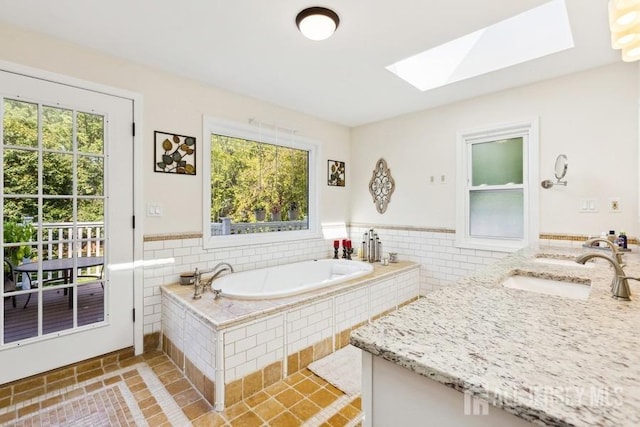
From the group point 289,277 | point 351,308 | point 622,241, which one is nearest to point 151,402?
point 351,308

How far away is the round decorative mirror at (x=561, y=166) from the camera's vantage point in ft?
8.78

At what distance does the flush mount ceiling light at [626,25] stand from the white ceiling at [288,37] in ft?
1.54

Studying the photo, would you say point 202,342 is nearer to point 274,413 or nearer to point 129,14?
point 274,413

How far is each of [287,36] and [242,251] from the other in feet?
7.06

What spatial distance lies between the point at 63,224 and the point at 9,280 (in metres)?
0.48

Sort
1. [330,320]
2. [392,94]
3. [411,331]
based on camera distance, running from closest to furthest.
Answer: [411,331] → [330,320] → [392,94]

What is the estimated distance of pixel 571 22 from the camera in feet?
6.50

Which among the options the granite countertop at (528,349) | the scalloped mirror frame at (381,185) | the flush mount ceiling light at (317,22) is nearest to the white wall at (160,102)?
the flush mount ceiling light at (317,22)

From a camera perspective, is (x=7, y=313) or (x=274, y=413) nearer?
(x=274, y=413)

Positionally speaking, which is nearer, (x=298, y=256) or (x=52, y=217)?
(x=52, y=217)

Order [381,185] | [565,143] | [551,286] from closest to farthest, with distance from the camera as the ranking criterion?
[551,286] → [565,143] → [381,185]

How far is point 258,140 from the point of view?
3504mm

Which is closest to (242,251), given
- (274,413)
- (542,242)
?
(274,413)

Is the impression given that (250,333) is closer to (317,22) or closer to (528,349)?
(528,349)
